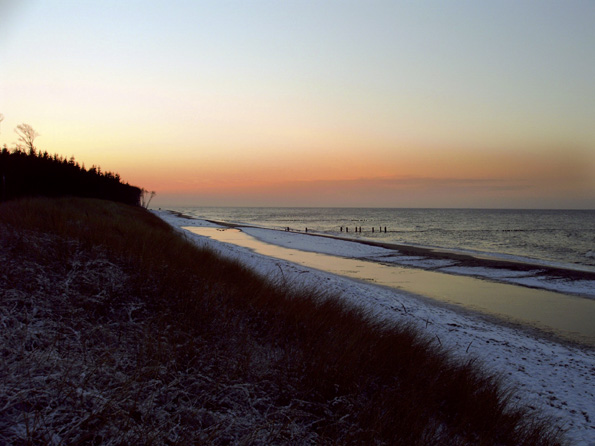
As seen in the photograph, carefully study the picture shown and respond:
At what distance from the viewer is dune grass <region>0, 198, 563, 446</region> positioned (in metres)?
2.96

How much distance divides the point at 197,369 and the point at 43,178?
88.7 ft

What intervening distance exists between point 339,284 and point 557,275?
15366 millimetres

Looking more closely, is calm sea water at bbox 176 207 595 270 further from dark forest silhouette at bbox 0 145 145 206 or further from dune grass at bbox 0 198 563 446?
dark forest silhouette at bbox 0 145 145 206

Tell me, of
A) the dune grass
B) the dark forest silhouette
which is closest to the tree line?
the dark forest silhouette

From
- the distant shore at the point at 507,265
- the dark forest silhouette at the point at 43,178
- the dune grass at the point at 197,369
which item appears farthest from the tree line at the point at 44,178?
the distant shore at the point at 507,265

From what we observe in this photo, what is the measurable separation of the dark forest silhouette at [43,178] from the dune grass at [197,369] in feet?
54.7

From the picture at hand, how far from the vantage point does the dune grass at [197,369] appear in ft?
9.70

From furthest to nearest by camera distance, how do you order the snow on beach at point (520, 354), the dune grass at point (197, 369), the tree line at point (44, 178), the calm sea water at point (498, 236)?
the calm sea water at point (498, 236) → the tree line at point (44, 178) → the snow on beach at point (520, 354) → the dune grass at point (197, 369)

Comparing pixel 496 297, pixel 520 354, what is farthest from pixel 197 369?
pixel 496 297

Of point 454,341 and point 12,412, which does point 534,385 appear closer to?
point 454,341

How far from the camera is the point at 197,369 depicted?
12.9 feet

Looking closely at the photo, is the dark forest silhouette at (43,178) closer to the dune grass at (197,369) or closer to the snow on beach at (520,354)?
the dune grass at (197,369)

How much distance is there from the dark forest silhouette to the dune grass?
16.7 meters

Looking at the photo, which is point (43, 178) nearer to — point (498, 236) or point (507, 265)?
point (507, 265)
